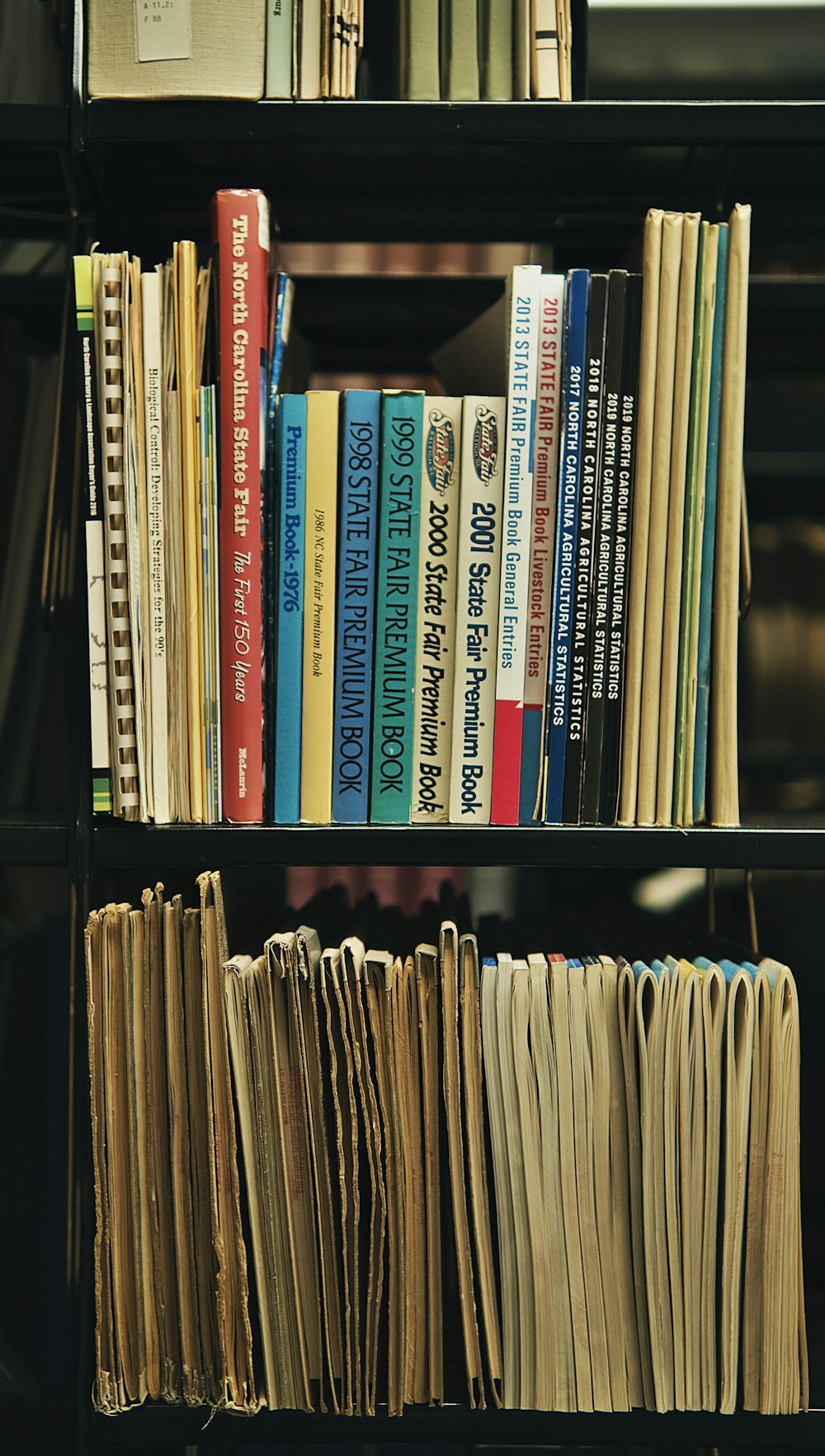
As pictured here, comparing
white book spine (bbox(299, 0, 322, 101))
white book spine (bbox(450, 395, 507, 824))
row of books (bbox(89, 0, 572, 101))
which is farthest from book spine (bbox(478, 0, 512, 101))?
white book spine (bbox(450, 395, 507, 824))

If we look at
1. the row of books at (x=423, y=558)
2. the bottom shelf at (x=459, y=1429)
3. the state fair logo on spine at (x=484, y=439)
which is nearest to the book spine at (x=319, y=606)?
the row of books at (x=423, y=558)

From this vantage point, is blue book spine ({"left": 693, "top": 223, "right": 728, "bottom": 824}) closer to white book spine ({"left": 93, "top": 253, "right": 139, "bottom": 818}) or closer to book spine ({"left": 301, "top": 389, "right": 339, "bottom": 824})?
book spine ({"left": 301, "top": 389, "right": 339, "bottom": 824})

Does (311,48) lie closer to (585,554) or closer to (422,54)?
(422,54)

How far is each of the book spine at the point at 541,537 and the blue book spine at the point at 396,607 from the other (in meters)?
0.09

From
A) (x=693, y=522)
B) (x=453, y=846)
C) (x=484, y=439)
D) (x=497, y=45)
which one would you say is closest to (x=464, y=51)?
(x=497, y=45)

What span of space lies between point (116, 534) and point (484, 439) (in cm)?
29

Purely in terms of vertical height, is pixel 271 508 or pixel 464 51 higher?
pixel 464 51

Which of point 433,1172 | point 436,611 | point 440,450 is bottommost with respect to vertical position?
point 433,1172

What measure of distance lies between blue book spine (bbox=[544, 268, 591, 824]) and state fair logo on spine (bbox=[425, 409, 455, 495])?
0.08 m

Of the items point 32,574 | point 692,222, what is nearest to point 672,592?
point 692,222

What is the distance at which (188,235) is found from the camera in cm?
96

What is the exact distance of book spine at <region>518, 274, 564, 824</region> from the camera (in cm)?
72

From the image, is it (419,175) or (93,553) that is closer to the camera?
(93,553)

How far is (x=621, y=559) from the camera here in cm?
74
